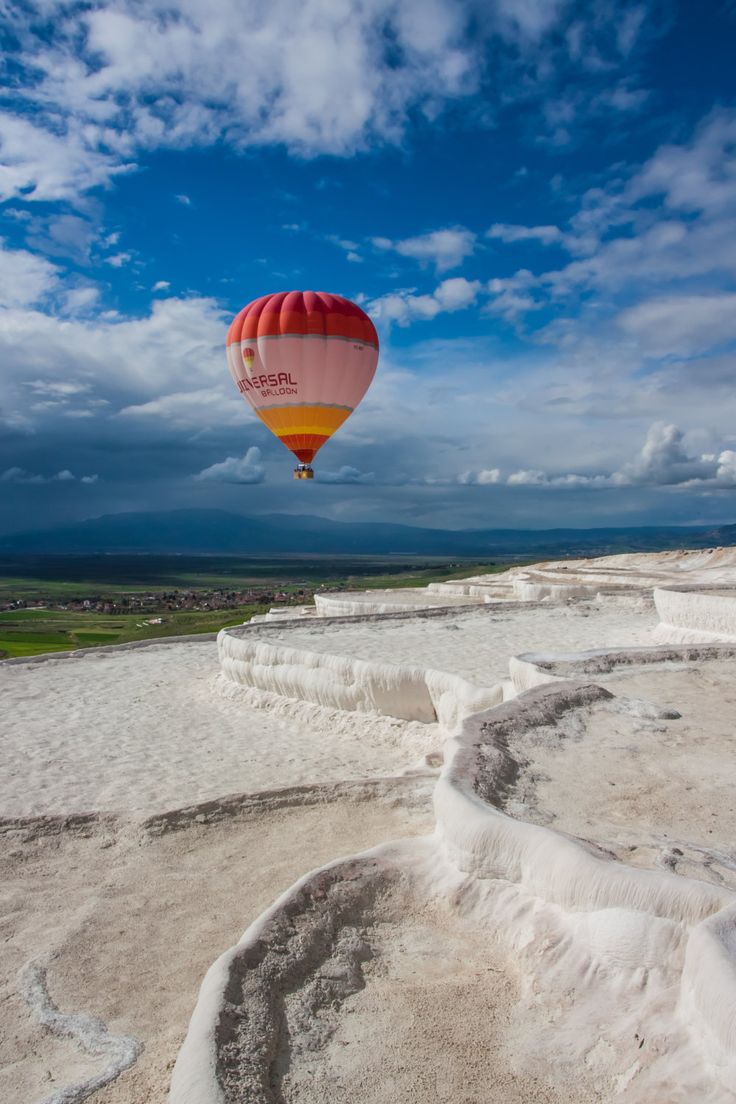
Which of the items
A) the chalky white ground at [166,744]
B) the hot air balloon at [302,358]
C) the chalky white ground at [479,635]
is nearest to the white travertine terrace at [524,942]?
the chalky white ground at [166,744]

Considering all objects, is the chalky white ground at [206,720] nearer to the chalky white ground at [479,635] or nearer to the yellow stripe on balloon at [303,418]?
the chalky white ground at [479,635]

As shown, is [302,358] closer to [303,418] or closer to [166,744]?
[303,418]

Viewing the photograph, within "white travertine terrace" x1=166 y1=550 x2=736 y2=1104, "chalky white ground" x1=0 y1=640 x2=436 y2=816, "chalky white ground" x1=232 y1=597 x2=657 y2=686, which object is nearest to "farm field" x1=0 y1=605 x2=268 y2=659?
"chalky white ground" x1=232 y1=597 x2=657 y2=686

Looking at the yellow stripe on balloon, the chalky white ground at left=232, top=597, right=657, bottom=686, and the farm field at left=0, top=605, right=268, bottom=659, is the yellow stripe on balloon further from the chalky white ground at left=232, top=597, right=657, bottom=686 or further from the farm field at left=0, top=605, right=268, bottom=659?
the chalky white ground at left=232, top=597, right=657, bottom=686

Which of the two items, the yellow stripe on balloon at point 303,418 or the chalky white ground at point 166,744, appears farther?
the yellow stripe on balloon at point 303,418

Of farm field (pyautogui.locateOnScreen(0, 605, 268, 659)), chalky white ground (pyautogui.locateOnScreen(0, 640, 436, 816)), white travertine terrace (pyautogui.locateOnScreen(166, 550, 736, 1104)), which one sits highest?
white travertine terrace (pyautogui.locateOnScreen(166, 550, 736, 1104))

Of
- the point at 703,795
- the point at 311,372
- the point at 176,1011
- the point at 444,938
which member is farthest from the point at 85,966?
the point at 311,372
